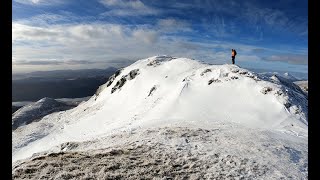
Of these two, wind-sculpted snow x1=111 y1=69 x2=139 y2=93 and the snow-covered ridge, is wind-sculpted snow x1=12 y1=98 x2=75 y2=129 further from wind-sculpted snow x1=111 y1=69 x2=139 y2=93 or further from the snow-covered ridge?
wind-sculpted snow x1=111 y1=69 x2=139 y2=93

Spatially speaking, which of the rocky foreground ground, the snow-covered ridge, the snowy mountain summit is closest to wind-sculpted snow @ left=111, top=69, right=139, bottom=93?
the snow-covered ridge

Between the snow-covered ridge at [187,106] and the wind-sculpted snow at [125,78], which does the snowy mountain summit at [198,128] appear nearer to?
→ the snow-covered ridge at [187,106]

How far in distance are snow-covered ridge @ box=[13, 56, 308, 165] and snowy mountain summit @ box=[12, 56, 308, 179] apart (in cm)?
9

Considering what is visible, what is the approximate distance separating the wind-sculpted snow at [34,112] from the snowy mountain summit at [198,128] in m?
14.1

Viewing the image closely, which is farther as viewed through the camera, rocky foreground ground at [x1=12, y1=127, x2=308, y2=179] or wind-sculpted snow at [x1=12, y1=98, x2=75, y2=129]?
wind-sculpted snow at [x1=12, y1=98, x2=75, y2=129]

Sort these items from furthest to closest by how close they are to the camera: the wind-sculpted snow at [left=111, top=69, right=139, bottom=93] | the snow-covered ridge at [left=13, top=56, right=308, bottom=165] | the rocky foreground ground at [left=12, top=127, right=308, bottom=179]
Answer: the wind-sculpted snow at [left=111, top=69, right=139, bottom=93]
the snow-covered ridge at [left=13, top=56, right=308, bottom=165]
the rocky foreground ground at [left=12, top=127, right=308, bottom=179]

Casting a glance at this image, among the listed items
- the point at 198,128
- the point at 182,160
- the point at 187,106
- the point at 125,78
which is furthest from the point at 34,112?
the point at 182,160

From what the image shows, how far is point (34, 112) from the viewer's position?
220ft

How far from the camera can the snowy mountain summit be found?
48.3ft

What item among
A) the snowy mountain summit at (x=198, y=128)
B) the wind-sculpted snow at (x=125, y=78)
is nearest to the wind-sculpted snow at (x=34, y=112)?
the snowy mountain summit at (x=198, y=128)

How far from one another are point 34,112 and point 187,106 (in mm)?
49205

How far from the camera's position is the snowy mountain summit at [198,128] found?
14734 mm
